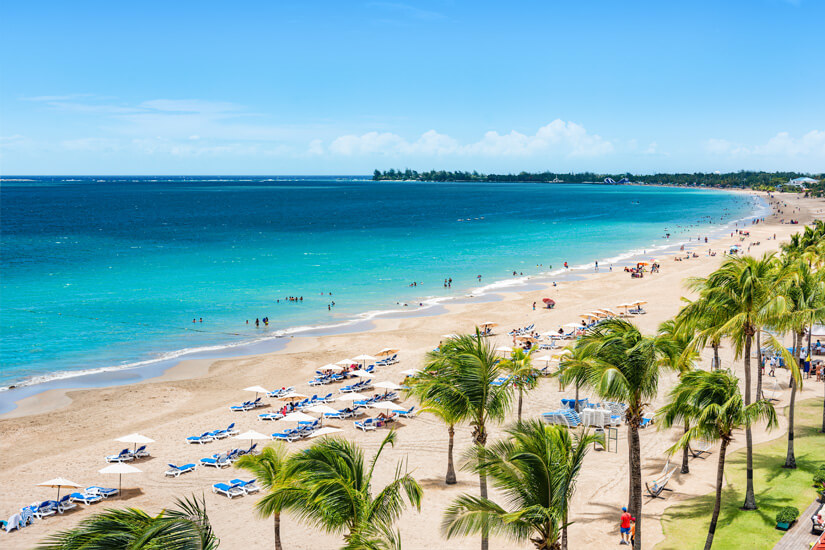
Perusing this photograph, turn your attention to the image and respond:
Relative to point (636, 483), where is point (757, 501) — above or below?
below

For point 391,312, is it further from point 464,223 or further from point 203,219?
point 203,219

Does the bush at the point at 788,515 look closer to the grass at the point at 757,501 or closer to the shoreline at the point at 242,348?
the grass at the point at 757,501

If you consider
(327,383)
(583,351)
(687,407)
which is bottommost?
(327,383)

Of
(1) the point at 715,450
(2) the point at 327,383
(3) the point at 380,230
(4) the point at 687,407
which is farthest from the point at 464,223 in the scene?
(4) the point at 687,407

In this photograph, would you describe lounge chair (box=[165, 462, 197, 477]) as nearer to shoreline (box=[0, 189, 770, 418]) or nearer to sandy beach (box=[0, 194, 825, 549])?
sandy beach (box=[0, 194, 825, 549])

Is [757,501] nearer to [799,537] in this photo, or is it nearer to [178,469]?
[799,537]

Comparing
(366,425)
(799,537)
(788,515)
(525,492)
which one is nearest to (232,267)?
(366,425)
